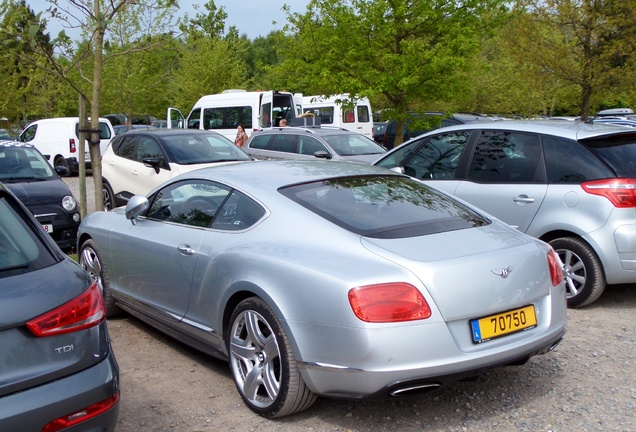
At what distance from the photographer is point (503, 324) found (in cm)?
366

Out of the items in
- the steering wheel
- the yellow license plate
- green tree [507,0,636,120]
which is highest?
green tree [507,0,636,120]

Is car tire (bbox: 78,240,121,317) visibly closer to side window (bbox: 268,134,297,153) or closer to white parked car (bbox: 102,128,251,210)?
white parked car (bbox: 102,128,251,210)

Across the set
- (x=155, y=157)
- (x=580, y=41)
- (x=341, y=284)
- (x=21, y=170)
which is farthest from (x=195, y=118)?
(x=341, y=284)

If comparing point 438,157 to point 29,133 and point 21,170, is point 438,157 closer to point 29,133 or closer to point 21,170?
point 21,170

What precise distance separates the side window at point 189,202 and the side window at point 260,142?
1018 cm

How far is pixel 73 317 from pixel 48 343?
16cm

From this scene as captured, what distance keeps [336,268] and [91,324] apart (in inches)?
50.8

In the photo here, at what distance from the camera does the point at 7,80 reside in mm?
10867

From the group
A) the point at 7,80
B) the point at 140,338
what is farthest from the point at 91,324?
the point at 7,80

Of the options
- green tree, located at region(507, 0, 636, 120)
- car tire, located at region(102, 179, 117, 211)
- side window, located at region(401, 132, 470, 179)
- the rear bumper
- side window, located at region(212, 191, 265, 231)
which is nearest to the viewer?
the rear bumper

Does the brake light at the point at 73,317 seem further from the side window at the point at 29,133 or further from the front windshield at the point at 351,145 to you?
the side window at the point at 29,133

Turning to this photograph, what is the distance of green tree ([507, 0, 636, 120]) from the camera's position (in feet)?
41.8

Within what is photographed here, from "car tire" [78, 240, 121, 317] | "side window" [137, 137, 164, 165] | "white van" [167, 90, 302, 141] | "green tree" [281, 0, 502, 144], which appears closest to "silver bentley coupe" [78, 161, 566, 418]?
"car tire" [78, 240, 121, 317]

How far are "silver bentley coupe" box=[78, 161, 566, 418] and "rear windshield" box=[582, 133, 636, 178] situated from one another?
2.09 meters
